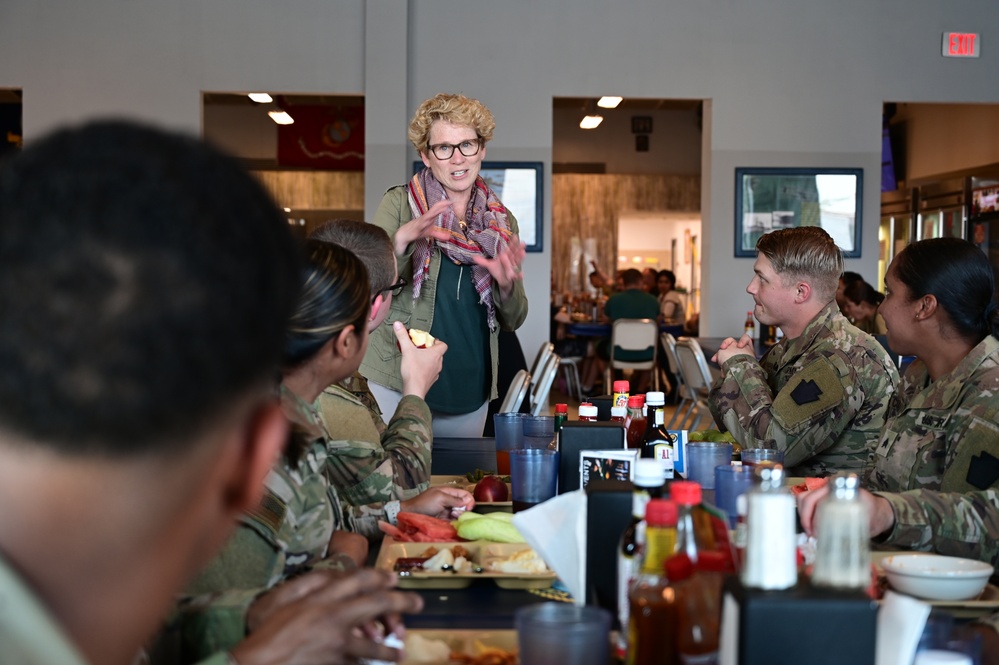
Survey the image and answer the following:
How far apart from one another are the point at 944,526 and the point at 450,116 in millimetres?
2004

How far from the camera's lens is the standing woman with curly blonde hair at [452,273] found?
10.6ft

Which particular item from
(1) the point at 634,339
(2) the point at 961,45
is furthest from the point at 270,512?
(1) the point at 634,339

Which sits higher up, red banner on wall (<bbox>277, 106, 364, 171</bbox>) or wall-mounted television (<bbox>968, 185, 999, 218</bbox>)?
red banner on wall (<bbox>277, 106, 364, 171</bbox>)

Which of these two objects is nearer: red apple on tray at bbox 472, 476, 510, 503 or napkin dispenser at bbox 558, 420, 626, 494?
napkin dispenser at bbox 558, 420, 626, 494

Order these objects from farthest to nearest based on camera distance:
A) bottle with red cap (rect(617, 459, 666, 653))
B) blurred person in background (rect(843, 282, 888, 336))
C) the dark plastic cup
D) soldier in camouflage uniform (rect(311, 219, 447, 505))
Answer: blurred person in background (rect(843, 282, 888, 336))
soldier in camouflage uniform (rect(311, 219, 447, 505))
bottle with red cap (rect(617, 459, 666, 653))
the dark plastic cup

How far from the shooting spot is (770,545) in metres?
0.92

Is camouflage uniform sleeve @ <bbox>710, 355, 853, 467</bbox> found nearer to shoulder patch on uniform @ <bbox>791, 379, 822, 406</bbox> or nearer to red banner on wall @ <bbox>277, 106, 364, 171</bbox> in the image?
shoulder patch on uniform @ <bbox>791, 379, 822, 406</bbox>

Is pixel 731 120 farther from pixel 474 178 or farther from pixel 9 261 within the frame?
pixel 9 261

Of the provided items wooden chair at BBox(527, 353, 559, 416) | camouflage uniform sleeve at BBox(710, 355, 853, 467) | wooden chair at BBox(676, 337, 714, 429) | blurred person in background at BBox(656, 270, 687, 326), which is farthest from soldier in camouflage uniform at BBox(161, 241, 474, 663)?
blurred person in background at BBox(656, 270, 687, 326)

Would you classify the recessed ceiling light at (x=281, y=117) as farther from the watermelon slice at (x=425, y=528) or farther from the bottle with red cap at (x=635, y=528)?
the bottle with red cap at (x=635, y=528)

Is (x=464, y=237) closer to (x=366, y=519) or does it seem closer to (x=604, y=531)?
(x=366, y=519)

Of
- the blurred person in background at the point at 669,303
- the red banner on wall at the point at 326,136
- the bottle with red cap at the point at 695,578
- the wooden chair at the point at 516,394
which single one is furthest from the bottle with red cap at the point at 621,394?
the blurred person in background at the point at 669,303

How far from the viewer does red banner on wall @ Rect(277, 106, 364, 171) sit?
10391 millimetres

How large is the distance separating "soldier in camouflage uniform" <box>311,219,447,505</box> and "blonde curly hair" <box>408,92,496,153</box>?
0.76 m
